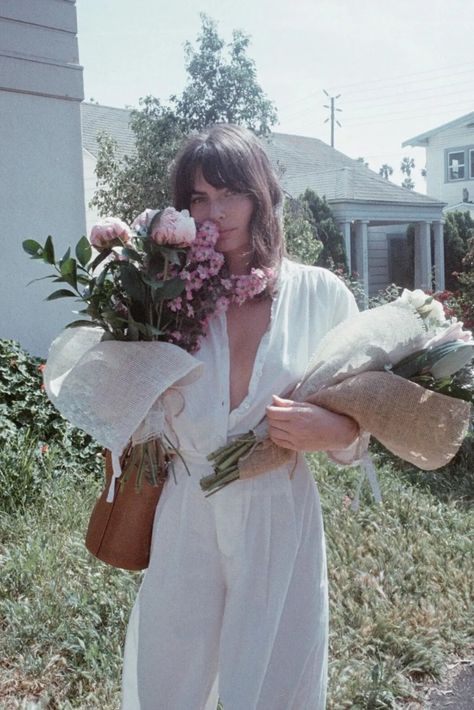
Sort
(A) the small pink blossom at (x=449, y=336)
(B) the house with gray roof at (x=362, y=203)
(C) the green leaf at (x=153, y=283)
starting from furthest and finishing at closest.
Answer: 1. (B) the house with gray roof at (x=362, y=203)
2. (A) the small pink blossom at (x=449, y=336)
3. (C) the green leaf at (x=153, y=283)

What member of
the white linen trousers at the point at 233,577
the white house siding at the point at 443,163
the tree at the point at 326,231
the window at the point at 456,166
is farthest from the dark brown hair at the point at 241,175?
the window at the point at 456,166

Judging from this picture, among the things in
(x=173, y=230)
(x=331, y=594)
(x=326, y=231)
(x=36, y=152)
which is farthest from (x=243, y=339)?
(x=326, y=231)

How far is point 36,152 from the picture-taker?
6875mm

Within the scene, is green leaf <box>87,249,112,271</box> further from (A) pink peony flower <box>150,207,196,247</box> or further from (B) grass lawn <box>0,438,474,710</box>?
(B) grass lawn <box>0,438,474,710</box>

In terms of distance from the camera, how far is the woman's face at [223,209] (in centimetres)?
236

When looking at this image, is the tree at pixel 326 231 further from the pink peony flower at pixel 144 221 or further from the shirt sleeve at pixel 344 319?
the pink peony flower at pixel 144 221

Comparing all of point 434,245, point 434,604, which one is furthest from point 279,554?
point 434,245

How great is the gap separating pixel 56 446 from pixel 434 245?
23107 millimetres

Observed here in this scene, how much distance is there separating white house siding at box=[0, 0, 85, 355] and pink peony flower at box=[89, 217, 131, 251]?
4585 mm

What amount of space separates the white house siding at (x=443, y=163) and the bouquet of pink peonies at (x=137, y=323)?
32386mm

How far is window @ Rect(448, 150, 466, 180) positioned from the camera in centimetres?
3291

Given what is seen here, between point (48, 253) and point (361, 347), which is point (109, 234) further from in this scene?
point (361, 347)

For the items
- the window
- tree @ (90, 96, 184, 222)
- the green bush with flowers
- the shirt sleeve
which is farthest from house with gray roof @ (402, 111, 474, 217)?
the shirt sleeve

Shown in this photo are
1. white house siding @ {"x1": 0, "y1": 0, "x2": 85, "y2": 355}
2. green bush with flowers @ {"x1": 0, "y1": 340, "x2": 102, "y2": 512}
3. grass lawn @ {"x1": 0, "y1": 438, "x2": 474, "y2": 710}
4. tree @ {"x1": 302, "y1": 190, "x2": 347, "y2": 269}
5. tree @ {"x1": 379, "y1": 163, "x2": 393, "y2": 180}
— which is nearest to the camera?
grass lawn @ {"x1": 0, "y1": 438, "x2": 474, "y2": 710}
